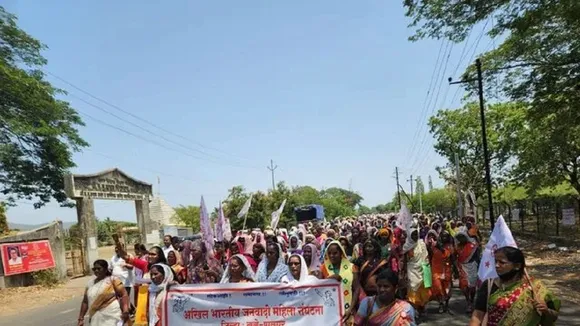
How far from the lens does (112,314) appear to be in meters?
5.64

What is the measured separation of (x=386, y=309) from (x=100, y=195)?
20.5 meters

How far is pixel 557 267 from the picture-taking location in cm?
Answer: 1423

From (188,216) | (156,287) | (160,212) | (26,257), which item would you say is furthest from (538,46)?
(160,212)

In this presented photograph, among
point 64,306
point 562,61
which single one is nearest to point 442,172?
point 562,61

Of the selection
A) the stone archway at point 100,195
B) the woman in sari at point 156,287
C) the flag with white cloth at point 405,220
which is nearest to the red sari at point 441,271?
the flag with white cloth at point 405,220

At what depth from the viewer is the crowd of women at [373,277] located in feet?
10.9

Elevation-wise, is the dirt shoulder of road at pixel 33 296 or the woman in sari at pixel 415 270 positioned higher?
the woman in sari at pixel 415 270

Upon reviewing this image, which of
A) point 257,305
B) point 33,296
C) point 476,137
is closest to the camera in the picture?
point 257,305

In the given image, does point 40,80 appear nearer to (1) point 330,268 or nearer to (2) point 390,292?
(1) point 330,268

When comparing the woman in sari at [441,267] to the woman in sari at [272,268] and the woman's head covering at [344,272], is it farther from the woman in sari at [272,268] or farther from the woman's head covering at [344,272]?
the woman in sari at [272,268]

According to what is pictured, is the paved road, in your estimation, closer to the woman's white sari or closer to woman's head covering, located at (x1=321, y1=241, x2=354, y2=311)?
woman's head covering, located at (x1=321, y1=241, x2=354, y2=311)

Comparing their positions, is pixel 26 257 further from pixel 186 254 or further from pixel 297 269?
pixel 297 269

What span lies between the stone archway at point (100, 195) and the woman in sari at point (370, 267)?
1666 centimetres

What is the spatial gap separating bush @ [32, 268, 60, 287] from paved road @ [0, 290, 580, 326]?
12.3 feet
